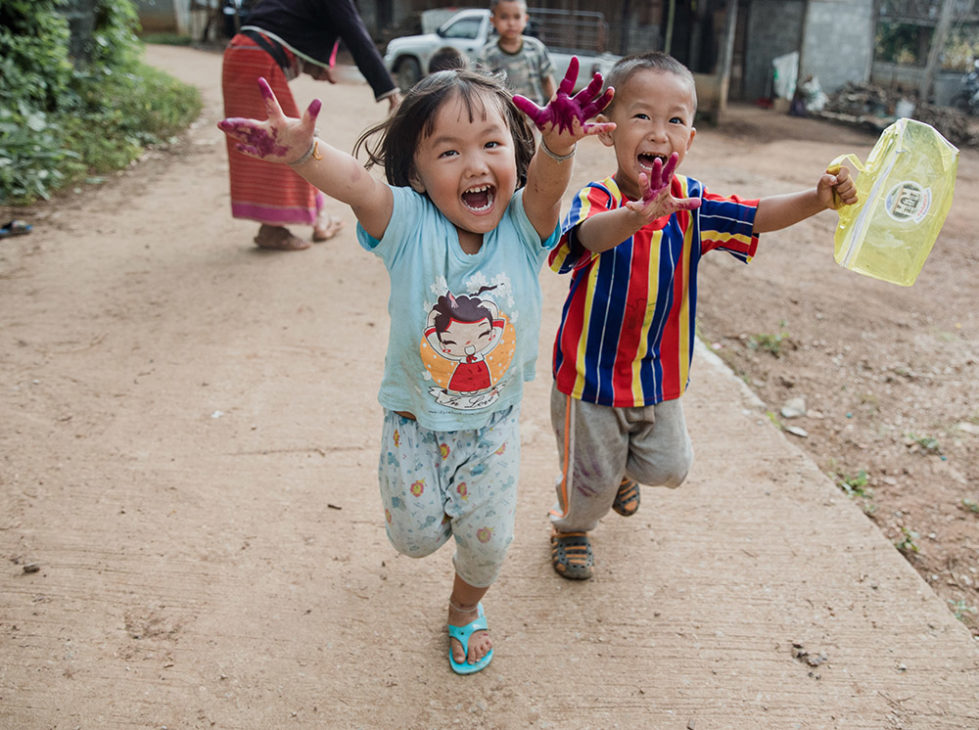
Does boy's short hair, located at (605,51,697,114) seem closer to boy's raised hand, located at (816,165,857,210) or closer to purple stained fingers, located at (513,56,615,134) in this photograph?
boy's raised hand, located at (816,165,857,210)

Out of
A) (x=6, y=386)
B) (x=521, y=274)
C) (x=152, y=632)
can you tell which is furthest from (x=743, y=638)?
(x=6, y=386)

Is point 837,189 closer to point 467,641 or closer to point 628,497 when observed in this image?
point 628,497

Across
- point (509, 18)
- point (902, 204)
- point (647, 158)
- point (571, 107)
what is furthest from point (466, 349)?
point (509, 18)

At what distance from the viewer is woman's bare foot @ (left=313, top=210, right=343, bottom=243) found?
5035mm

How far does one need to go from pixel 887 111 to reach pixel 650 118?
46.1 ft

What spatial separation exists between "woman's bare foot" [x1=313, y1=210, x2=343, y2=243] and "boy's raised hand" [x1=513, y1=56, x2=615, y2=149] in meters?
3.64

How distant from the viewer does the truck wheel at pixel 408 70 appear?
12680 millimetres

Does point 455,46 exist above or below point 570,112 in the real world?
above

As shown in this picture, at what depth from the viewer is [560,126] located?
1513 mm

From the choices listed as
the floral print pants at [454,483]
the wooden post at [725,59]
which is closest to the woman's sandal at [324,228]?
the floral print pants at [454,483]

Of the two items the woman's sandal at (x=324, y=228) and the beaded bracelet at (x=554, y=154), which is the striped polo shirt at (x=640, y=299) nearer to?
the beaded bracelet at (x=554, y=154)

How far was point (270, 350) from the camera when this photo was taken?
3.65 metres

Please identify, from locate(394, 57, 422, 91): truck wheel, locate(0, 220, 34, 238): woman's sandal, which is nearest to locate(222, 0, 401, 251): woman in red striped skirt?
locate(0, 220, 34, 238): woman's sandal

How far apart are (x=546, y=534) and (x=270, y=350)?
5.71 ft
